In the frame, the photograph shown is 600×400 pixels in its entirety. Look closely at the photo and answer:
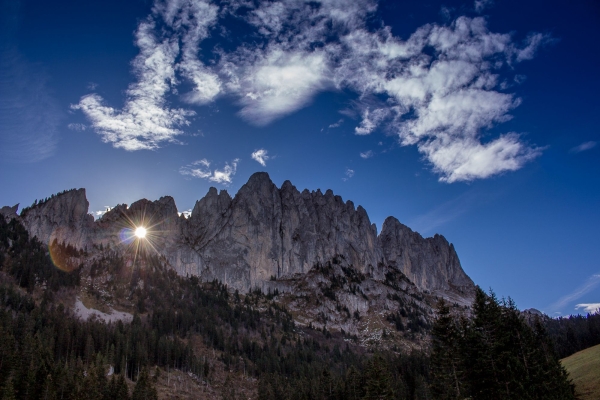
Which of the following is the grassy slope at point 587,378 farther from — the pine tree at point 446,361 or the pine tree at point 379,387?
the pine tree at point 446,361

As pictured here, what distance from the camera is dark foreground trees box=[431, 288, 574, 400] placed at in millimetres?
37875

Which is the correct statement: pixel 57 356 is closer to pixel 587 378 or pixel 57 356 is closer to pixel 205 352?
pixel 205 352

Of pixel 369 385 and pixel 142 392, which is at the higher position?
pixel 142 392

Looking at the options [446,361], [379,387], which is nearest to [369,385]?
[379,387]

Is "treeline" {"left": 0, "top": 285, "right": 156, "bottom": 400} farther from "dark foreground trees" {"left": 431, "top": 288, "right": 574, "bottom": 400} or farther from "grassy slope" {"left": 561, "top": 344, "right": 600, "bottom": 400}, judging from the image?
"grassy slope" {"left": 561, "top": 344, "right": 600, "bottom": 400}

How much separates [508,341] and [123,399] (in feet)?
255

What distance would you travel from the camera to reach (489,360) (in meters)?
38.3

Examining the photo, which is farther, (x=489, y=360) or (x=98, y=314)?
(x=98, y=314)

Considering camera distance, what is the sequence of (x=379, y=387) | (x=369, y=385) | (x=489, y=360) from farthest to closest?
(x=369, y=385), (x=379, y=387), (x=489, y=360)

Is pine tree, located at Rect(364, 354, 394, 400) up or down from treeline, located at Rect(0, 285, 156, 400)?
down

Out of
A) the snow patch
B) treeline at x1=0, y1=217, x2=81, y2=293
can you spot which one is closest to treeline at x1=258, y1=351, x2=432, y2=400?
the snow patch

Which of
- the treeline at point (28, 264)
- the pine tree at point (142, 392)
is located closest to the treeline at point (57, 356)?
the pine tree at point (142, 392)

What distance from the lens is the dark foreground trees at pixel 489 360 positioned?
37.9 metres

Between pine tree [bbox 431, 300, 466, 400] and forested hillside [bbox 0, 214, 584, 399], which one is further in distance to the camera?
forested hillside [bbox 0, 214, 584, 399]
